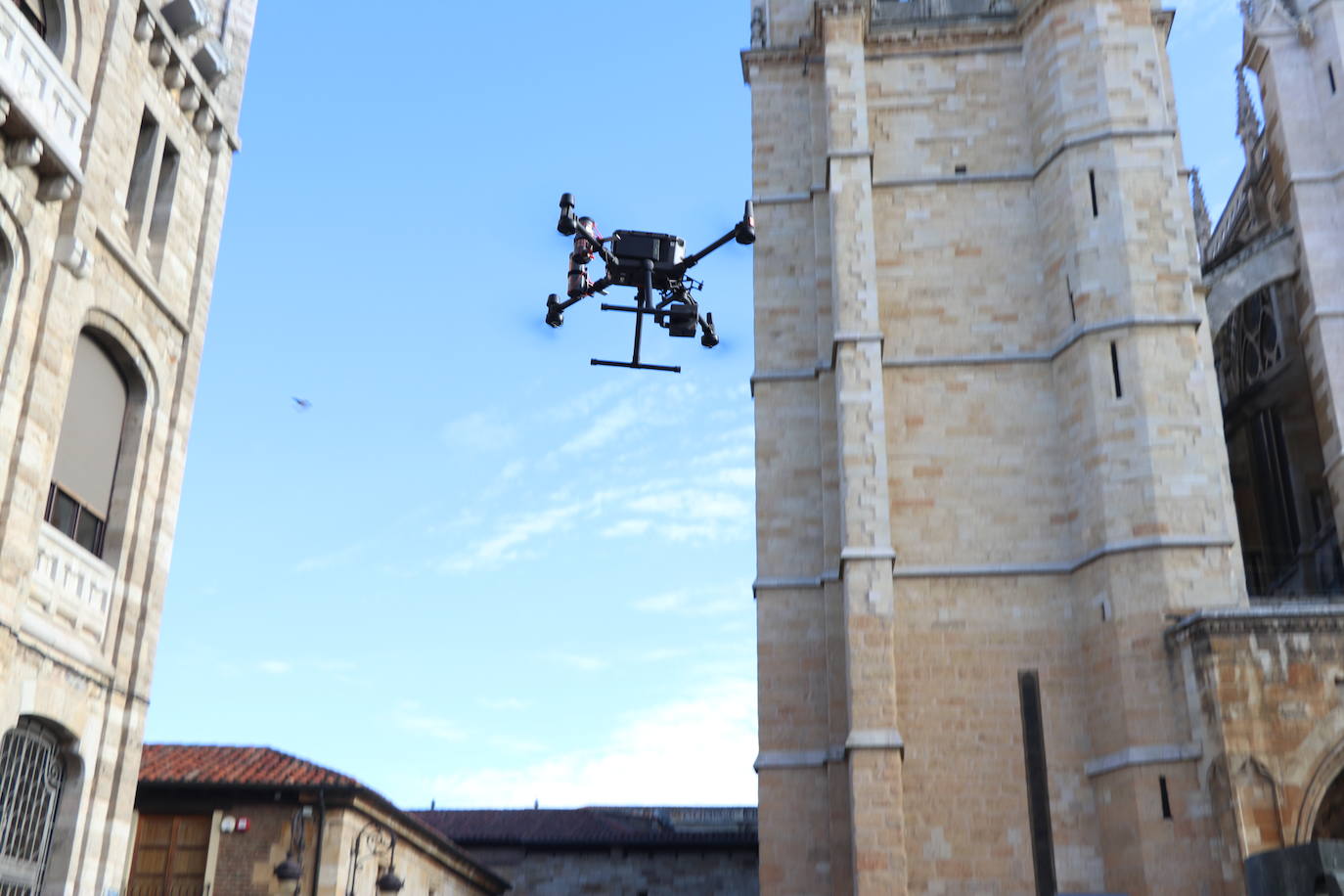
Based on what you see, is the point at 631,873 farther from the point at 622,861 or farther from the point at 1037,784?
the point at 1037,784

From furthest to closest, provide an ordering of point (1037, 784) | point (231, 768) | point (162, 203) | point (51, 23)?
point (231, 768)
point (1037, 784)
point (162, 203)
point (51, 23)

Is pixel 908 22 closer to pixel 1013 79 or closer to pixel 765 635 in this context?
pixel 1013 79

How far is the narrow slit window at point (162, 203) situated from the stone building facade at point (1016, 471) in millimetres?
10814

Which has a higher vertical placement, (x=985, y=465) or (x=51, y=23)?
(x=51, y=23)

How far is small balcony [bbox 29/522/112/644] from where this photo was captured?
1271 centimetres

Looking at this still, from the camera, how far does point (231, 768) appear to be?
21.3 meters


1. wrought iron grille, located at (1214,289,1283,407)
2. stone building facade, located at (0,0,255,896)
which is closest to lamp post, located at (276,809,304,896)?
stone building facade, located at (0,0,255,896)

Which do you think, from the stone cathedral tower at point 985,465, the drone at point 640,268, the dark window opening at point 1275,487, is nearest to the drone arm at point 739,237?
the drone at point 640,268

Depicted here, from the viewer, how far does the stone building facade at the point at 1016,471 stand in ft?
62.7

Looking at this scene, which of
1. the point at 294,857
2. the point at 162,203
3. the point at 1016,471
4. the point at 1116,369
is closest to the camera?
the point at 162,203

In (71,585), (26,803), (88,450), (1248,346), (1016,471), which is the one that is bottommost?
(26,803)

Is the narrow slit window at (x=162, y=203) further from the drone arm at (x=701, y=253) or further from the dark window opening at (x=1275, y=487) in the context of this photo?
the dark window opening at (x=1275, y=487)

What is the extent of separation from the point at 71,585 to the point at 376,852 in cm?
975

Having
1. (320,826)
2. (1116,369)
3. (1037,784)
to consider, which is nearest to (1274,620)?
(1037,784)
